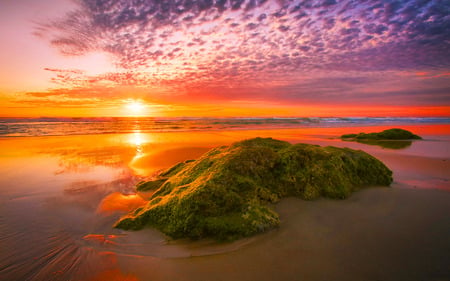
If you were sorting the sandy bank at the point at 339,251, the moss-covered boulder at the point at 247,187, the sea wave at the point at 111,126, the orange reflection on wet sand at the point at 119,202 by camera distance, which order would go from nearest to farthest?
the sandy bank at the point at 339,251 < the moss-covered boulder at the point at 247,187 < the orange reflection on wet sand at the point at 119,202 < the sea wave at the point at 111,126

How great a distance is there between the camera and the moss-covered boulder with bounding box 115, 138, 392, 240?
347 cm

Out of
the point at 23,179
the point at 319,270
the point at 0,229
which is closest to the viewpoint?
the point at 319,270

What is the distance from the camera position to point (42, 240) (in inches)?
143

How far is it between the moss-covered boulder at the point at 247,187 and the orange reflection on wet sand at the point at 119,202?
0.65 metres

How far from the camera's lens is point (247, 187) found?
4148 millimetres

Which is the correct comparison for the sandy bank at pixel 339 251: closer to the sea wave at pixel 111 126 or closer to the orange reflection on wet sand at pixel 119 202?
the orange reflection on wet sand at pixel 119 202

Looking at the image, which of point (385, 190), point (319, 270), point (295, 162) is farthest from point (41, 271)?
point (385, 190)

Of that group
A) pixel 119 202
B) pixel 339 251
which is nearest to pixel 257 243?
pixel 339 251

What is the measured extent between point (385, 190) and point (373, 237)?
6.79 ft

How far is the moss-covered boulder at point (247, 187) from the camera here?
11.4 feet

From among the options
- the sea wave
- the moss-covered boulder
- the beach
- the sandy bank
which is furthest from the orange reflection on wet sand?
the sea wave

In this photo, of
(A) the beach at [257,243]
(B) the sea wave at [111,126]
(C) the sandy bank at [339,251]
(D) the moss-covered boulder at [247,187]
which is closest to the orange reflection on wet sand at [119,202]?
(A) the beach at [257,243]

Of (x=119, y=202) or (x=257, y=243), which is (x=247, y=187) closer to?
(x=257, y=243)

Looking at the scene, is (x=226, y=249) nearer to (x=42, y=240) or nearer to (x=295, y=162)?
(x=295, y=162)
